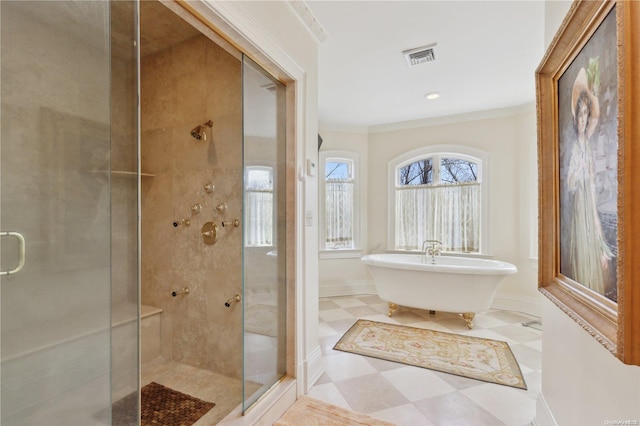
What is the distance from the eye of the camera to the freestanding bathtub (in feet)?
10.2

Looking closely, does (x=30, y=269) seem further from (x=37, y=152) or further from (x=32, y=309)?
(x=37, y=152)

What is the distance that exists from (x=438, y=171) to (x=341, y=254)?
1928 mm

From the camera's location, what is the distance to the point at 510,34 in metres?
2.29

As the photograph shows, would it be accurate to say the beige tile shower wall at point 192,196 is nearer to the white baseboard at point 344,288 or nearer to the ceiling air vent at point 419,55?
the ceiling air vent at point 419,55

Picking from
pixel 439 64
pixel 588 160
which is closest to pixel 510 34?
pixel 439 64

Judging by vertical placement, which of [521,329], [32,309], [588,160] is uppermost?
[588,160]

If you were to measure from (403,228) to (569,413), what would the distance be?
3396 millimetres

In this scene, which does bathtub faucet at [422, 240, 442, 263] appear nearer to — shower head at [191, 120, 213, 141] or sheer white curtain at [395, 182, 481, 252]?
sheer white curtain at [395, 182, 481, 252]

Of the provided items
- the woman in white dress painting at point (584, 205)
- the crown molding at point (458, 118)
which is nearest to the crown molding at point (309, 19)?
the woman in white dress painting at point (584, 205)

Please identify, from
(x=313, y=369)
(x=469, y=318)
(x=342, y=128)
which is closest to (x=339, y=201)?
(x=342, y=128)

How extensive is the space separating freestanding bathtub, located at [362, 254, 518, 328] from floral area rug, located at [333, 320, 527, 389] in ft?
1.02

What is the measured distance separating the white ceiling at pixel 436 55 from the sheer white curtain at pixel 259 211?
4.11ft

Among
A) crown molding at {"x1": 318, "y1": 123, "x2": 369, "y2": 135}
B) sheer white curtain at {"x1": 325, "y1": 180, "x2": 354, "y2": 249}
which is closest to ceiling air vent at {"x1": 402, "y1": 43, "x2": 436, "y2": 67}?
crown molding at {"x1": 318, "y1": 123, "x2": 369, "y2": 135}

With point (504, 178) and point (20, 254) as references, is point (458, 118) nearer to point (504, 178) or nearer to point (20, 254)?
point (504, 178)
